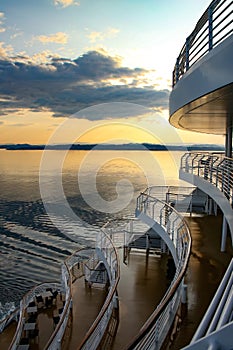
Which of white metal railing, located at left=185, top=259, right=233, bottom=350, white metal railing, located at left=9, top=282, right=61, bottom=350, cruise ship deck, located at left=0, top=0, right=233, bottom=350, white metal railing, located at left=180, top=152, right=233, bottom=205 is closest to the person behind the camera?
white metal railing, located at left=185, top=259, right=233, bottom=350

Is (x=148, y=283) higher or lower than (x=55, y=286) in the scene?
higher

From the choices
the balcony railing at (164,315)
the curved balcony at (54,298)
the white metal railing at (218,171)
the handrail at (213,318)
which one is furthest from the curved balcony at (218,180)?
the handrail at (213,318)

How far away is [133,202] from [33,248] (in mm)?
20535

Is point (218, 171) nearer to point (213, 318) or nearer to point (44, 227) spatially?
point (213, 318)

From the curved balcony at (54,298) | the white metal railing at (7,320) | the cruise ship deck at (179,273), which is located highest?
the cruise ship deck at (179,273)

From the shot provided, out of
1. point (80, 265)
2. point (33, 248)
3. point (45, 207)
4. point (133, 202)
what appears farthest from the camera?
point (133, 202)

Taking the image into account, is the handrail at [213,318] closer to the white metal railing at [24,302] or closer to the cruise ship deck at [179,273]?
the cruise ship deck at [179,273]

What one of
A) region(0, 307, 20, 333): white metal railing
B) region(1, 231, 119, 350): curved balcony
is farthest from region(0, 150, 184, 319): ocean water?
region(1, 231, 119, 350): curved balcony

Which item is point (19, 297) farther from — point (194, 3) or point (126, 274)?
point (194, 3)

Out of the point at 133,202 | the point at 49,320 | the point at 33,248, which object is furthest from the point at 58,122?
the point at 49,320

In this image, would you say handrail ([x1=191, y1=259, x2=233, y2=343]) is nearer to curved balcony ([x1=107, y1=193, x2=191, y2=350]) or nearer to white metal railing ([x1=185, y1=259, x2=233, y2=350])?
white metal railing ([x1=185, y1=259, x2=233, y2=350])

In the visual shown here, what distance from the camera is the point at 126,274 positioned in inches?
452

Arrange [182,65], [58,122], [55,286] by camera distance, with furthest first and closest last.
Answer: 1. [58,122]
2. [55,286]
3. [182,65]

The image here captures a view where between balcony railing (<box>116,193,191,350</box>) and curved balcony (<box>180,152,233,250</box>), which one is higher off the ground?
curved balcony (<box>180,152,233,250</box>)
